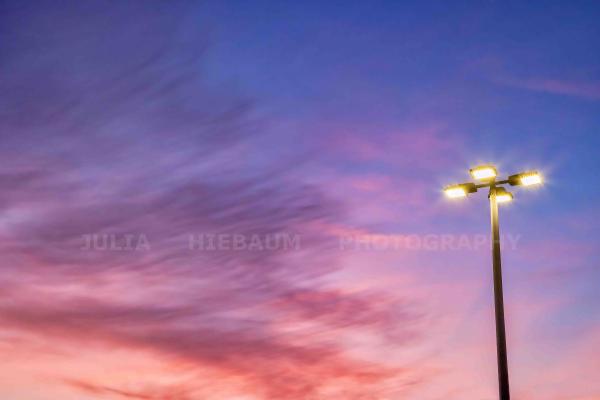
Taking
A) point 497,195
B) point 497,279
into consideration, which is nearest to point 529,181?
point 497,195

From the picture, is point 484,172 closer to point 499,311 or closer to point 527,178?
point 527,178

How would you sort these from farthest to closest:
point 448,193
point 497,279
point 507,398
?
point 448,193
point 497,279
point 507,398

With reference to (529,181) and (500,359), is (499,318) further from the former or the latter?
(529,181)

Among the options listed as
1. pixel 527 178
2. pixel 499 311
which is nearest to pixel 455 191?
pixel 527 178

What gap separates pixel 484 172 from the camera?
1513 cm

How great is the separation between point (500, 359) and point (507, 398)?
70 cm

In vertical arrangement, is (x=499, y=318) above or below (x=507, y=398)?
above

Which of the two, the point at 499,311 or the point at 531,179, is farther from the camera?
the point at 531,179

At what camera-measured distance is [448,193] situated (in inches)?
621

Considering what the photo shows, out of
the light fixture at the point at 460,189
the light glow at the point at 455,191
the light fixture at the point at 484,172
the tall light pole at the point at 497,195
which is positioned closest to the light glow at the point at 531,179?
the tall light pole at the point at 497,195

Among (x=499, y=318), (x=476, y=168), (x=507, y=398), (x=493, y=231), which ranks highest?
(x=476, y=168)

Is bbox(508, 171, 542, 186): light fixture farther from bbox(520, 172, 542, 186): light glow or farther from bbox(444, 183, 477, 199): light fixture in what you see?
bbox(444, 183, 477, 199): light fixture

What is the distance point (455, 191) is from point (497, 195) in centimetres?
83

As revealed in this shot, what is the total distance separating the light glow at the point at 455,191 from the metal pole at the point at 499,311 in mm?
546
